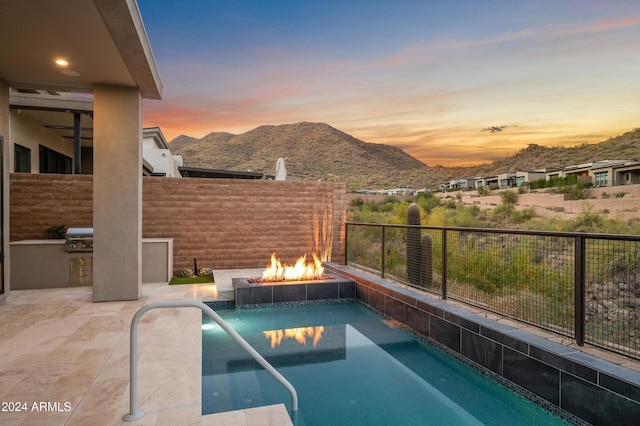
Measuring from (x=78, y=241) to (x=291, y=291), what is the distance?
3684 millimetres

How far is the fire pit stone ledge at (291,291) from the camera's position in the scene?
6414 millimetres

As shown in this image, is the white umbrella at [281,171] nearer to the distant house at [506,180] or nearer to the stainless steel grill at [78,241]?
the stainless steel grill at [78,241]

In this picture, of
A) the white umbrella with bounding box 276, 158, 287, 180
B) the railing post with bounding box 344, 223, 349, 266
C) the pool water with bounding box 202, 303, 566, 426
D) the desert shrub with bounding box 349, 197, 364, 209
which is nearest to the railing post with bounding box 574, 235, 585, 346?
the pool water with bounding box 202, 303, 566, 426

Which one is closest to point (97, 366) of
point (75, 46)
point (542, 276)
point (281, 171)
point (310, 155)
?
point (75, 46)

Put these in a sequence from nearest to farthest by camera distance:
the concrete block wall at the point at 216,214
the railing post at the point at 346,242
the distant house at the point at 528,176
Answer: the concrete block wall at the point at 216,214 → the railing post at the point at 346,242 → the distant house at the point at 528,176

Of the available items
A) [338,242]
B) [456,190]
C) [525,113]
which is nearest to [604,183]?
[525,113]

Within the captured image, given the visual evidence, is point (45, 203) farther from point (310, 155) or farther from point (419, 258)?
point (310, 155)

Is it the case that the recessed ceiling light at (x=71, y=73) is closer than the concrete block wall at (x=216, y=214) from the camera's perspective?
Yes

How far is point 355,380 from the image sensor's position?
3812 millimetres

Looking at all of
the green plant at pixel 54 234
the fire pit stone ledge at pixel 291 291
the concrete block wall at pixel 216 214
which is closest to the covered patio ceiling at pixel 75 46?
the concrete block wall at pixel 216 214

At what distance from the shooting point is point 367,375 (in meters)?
3.95

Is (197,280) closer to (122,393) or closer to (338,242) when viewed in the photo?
(338,242)

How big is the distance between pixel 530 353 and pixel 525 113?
2246 cm

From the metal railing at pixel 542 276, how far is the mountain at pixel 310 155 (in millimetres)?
21733
